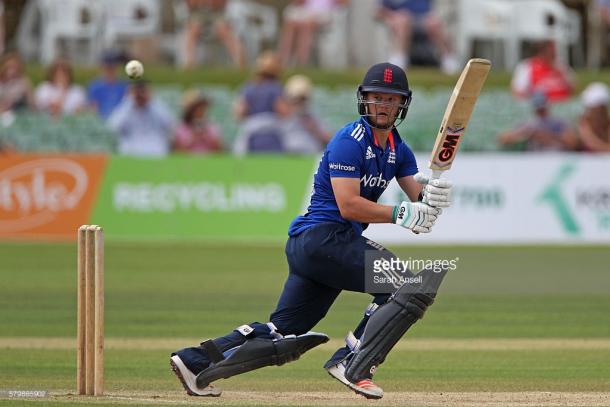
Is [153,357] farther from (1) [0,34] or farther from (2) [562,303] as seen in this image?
(1) [0,34]

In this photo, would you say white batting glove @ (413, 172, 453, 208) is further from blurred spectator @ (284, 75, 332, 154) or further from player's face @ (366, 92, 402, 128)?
blurred spectator @ (284, 75, 332, 154)

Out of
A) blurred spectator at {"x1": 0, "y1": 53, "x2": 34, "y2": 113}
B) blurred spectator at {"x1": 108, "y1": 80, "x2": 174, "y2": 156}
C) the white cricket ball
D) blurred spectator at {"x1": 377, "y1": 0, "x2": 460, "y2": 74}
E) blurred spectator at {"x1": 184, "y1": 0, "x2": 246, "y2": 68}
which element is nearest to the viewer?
the white cricket ball

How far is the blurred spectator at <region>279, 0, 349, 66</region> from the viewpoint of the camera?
21531 mm

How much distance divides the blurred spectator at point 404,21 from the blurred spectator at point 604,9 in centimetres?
290

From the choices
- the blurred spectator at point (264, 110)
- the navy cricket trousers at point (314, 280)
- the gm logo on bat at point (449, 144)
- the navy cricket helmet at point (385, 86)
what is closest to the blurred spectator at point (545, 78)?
the blurred spectator at point (264, 110)

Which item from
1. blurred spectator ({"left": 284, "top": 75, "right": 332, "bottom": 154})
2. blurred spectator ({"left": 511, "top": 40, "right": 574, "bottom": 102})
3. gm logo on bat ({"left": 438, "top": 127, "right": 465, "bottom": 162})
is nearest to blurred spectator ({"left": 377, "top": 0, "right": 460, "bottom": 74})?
blurred spectator ({"left": 511, "top": 40, "right": 574, "bottom": 102})

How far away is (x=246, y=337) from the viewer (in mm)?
7523

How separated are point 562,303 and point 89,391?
6478 millimetres

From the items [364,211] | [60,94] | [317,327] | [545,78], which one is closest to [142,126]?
[60,94]

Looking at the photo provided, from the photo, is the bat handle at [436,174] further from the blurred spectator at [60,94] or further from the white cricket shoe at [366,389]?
the blurred spectator at [60,94]

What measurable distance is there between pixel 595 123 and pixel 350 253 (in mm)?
12764

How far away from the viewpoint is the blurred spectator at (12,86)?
1925cm

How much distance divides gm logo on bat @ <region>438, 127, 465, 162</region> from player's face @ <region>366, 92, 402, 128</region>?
403 mm

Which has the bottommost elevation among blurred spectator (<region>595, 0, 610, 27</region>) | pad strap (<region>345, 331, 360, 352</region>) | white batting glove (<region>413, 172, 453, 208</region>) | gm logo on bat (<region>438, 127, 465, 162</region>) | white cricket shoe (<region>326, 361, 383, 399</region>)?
white cricket shoe (<region>326, 361, 383, 399</region>)
